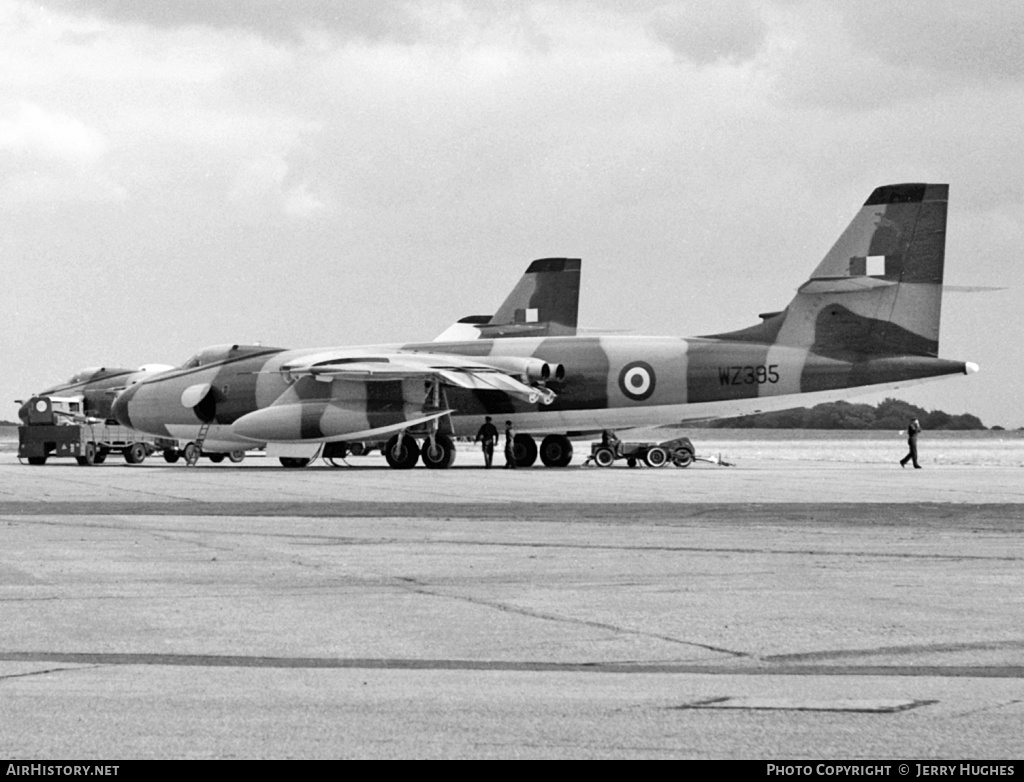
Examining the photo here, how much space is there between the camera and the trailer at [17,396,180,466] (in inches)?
1795

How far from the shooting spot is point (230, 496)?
22438 mm

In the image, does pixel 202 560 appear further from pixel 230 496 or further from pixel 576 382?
pixel 576 382

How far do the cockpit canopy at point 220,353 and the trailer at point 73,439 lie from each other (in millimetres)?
3119

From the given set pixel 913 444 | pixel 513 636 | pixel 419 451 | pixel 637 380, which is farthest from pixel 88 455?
pixel 513 636

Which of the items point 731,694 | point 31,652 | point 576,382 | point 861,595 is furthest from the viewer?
point 576,382

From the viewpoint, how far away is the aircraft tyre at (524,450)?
39812 millimetres

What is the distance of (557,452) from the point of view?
40.6 meters

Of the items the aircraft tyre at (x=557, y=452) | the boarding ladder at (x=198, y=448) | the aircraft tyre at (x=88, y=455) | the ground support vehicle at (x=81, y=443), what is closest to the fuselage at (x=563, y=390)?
the boarding ladder at (x=198, y=448)

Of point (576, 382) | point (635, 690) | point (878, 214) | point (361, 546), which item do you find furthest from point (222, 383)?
point (635, 690)

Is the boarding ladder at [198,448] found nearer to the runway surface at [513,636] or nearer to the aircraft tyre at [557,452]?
the aircraft tyre at [557,452]

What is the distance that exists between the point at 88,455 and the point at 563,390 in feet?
57.4

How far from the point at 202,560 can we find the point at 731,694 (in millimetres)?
6950

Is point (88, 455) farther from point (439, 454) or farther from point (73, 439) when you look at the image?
point (439, 454)

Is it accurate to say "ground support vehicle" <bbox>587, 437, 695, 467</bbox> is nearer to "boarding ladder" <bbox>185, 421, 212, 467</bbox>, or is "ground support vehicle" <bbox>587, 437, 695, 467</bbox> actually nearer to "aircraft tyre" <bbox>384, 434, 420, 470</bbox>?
"aircraft tyre" <bbox>384, 434, 420, 470</bbox>
